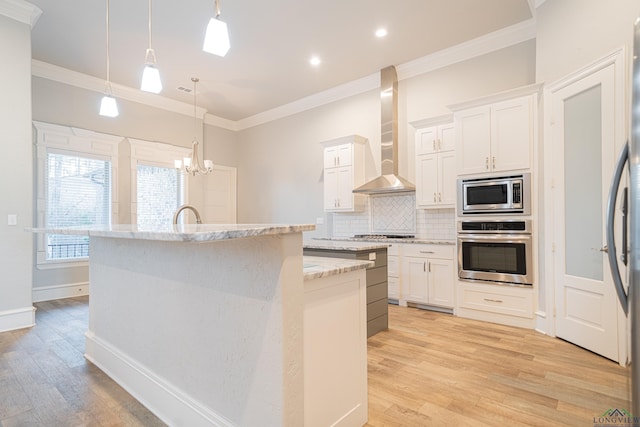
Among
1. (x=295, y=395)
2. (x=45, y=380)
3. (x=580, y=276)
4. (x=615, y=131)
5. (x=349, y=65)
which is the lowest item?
(x=45, y=380)

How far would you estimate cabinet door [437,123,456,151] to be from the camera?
425cm

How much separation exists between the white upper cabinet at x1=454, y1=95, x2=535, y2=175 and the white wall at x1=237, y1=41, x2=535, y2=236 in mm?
657

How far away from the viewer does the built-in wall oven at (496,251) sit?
3496 mm

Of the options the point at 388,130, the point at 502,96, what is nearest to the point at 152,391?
the point at 502,96

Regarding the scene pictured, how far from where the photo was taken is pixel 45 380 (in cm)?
234

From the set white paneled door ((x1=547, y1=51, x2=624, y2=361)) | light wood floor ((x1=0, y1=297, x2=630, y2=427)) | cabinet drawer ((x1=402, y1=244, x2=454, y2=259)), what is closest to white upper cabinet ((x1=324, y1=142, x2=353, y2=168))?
cabinet drawer ((x1=402, y1=244, x2=454, y2=259))

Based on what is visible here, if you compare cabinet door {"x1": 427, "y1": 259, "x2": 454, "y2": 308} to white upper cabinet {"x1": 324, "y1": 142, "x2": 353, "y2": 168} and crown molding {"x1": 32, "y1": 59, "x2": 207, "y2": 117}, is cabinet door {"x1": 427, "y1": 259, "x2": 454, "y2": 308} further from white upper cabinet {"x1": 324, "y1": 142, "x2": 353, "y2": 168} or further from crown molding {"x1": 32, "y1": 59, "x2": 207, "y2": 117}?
crown molding {"x1": 32, "y1": 59, "x2": 207, "y2": 117}

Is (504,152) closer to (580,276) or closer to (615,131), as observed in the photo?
(615,131)

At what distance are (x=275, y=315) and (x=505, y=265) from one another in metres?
3.19

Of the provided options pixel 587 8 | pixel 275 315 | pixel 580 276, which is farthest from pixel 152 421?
pixel 587 8

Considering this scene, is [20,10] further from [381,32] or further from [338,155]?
[338,155]

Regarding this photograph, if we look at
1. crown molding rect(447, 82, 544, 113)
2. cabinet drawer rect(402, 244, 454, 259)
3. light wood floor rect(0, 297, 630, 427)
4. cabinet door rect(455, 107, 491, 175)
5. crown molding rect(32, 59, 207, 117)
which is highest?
crown molding rect(32, 59, 207, 117)

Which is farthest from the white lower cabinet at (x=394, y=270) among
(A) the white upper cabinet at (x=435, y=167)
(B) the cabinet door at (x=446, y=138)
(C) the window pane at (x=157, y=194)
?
(C) the window pane at (x=157, y=194)

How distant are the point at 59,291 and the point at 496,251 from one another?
6001 millimetres
